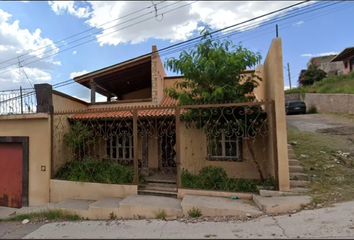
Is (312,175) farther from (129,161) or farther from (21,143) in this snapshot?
(21,143)

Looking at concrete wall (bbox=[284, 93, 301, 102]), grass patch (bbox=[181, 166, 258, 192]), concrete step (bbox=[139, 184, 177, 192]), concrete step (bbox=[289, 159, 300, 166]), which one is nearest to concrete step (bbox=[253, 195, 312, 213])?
grass patch (bbox=[181, 166, 258, 192])

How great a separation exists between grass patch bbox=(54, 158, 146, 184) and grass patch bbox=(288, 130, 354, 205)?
488 centimetres

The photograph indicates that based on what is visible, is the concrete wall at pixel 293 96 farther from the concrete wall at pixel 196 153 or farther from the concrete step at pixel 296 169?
the concrete step at pixel 296 169

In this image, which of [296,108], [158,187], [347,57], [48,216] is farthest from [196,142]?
[347,57]

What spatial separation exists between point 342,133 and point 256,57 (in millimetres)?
6550

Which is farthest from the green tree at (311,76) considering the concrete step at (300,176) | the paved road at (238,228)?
the paved road at (238,228)

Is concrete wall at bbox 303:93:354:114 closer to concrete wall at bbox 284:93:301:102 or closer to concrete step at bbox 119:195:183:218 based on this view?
concrete wall at bbox 284:93:301:102

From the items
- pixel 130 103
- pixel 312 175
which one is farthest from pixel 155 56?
pixel 312 175

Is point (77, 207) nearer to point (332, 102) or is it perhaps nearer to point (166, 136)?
point (166, 136)

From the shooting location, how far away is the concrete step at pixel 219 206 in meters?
4.36

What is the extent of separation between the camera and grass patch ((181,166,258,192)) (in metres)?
5.55

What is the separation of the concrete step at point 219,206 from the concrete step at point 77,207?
269cm

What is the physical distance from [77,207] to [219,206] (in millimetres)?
3857

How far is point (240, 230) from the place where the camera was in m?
3.59
